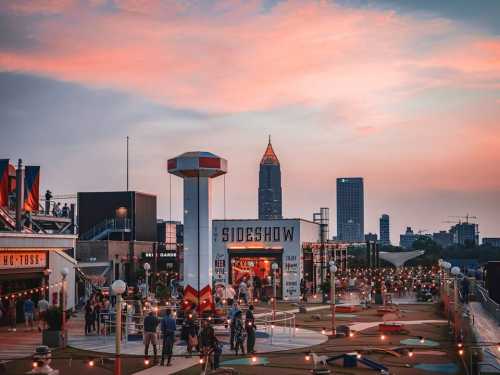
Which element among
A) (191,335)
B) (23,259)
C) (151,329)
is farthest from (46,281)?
(151,329)

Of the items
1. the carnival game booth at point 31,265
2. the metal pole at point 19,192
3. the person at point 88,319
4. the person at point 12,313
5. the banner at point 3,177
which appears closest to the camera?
the person at point 88,319

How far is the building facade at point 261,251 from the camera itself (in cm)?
5200

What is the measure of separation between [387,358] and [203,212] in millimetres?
11355

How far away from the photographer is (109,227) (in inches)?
2773

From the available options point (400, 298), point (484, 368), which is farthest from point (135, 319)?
point (400, 298)

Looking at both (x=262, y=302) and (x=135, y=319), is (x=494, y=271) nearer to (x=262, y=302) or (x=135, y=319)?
(x=262, y=302)

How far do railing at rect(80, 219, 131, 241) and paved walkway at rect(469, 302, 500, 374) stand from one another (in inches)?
1492

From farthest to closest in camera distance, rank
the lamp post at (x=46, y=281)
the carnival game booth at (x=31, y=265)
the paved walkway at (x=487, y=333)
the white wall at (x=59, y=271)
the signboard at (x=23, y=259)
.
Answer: the white wall at (x=59, y=271) < the lamp post at (x=46, y=281) < the carnival game booth at (x=31, y=265) < the signboard at (x=23, y=259) < the paved walkway at (x=487, y=333)

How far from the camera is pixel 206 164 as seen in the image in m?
30.3

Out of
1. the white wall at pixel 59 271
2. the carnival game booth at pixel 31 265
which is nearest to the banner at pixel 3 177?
the carnival game booth at pixel 31 265

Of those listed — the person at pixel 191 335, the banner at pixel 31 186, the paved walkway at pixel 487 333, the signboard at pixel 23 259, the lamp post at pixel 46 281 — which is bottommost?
the paved walkway at pixel 487 333

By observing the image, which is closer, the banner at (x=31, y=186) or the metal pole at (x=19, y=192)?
the metal pole at (x=19, y=192)

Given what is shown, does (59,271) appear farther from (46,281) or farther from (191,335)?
(191,335)

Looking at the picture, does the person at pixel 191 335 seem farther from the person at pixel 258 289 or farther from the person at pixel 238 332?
the person at pixel 258 289
